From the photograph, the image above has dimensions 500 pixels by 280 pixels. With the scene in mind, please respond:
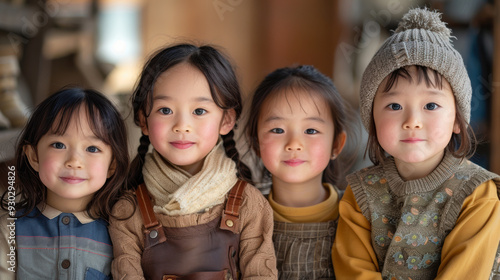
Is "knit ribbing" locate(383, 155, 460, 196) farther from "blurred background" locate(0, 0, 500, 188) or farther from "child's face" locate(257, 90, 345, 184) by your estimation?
"blurred background" locate(0, 0, 500, 188)

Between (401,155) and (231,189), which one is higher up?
(401,155)

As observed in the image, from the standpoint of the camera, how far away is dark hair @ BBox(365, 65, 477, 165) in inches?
48.5

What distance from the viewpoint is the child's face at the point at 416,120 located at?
122 centimetres

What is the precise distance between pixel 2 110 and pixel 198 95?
1.08 m

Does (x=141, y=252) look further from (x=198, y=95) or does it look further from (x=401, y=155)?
(x=401, y=155)

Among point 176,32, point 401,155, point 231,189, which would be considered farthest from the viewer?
point 176,32

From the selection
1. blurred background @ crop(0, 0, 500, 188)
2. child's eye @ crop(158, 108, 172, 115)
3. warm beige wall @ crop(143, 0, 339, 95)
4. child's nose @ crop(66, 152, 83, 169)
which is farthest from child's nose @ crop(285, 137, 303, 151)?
warm beige wall @ crop(143, 0, 339, 95)

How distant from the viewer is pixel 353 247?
4.31 feet

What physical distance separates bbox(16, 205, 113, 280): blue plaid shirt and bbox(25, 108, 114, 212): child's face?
50 mm

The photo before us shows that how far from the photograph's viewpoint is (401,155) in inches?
49.3

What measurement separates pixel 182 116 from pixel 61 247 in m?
0.44

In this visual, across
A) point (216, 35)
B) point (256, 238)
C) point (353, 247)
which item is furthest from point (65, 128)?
point (216, 35)

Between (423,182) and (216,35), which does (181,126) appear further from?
(216,35)

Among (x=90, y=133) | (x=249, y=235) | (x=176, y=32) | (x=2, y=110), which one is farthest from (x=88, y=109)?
(x=176, y=32)
